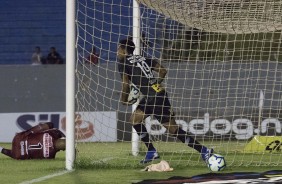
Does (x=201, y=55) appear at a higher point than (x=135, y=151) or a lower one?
higher

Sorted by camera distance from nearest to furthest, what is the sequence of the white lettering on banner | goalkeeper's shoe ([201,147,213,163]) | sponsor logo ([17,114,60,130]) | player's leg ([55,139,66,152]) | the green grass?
the green grass → goalkeeper's shoe ([201,147,213,163]) → player's leg ([55,139,66,152]) → the white lettering on banner → sponsor logo ([17,114,60,130])

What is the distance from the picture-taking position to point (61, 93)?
18.1 metres

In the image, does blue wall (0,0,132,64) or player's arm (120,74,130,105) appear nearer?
player's arm (120,74,130,105)

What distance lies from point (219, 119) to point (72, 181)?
824 centimetres

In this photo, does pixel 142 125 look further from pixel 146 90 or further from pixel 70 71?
pixel 70 71

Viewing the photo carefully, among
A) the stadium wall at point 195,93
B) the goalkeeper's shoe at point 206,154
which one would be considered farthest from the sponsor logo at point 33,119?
the goalkeeper's shoe at point 206,154

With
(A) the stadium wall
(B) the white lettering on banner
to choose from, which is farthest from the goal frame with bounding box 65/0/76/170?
(B) the white lettering on banner

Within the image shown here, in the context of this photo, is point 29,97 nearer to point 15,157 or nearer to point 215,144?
point 215,144

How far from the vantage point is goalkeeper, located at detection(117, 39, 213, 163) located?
1065 cm

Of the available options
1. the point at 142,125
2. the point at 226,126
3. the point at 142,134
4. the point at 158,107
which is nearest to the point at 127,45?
the point at 158,107

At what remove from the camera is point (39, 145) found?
11594 mm

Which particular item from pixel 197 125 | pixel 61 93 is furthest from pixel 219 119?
pixel 61 93

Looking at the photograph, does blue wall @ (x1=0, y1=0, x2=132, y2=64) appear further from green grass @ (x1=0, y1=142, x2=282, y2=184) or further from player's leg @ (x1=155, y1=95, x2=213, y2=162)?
player's leg @ (x1=155, y1=95, x2=213, y2=162)

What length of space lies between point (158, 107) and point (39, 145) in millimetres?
1984
